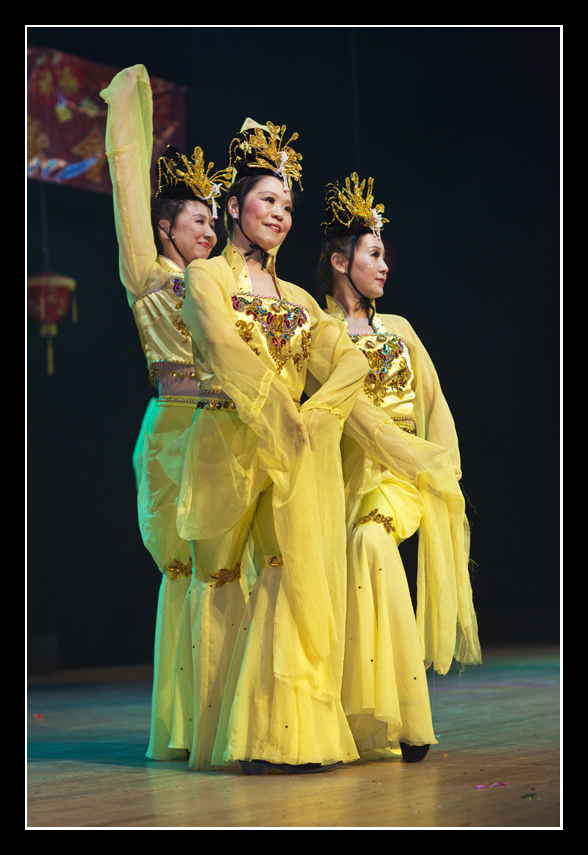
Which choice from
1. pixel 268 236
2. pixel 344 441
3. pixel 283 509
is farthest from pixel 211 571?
pixel 268 236

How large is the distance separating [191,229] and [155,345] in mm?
473

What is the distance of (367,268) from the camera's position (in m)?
3.58

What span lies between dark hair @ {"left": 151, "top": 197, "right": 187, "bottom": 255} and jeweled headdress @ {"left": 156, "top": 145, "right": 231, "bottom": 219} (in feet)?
0.06

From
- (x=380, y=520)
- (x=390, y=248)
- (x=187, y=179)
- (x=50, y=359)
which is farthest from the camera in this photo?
(x=390, y=248)

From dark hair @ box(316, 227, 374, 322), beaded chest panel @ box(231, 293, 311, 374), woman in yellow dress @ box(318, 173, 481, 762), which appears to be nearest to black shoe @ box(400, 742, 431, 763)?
woman in yellow dress @ box(318, 173, 481, 762)

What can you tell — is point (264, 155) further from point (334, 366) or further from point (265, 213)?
point (334, 366)

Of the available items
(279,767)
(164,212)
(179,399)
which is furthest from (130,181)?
(279,767)

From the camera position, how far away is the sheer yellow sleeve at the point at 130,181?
11.7 ft

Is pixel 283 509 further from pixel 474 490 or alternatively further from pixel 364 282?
pixel 474 490

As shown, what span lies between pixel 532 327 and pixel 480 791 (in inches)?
188

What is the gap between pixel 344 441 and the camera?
3.41 m

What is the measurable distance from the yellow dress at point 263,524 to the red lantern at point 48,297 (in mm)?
3317

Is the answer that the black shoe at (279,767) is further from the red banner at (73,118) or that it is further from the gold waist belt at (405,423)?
the red banner at (73,118)

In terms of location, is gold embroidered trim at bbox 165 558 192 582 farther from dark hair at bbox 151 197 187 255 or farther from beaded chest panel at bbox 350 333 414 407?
dark hair at bbox 151 197 187 255
